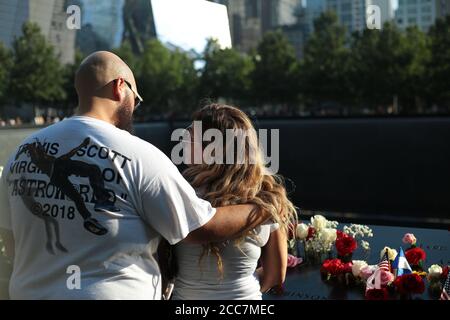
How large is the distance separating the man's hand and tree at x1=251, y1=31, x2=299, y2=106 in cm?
3363

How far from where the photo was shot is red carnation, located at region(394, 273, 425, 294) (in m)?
2.67

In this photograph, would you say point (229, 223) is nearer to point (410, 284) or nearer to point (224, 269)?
point (224, 269)

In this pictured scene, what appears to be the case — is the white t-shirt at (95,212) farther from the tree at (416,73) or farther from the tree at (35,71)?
the tree at (35,71)

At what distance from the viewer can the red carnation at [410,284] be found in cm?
267

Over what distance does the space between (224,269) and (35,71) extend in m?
30.5

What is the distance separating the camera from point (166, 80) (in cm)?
4128

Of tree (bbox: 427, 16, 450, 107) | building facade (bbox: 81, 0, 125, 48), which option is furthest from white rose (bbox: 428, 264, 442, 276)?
building facade (bbox: 81, 0, 125, 48)

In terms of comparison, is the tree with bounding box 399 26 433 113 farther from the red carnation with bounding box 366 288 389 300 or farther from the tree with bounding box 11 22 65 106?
the red carnation with bounding box 366 288 389 300

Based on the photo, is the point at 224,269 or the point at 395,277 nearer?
the point at 224,269

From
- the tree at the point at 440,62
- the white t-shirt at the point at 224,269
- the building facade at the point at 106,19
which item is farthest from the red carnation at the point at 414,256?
the building facade at the point at 106,19

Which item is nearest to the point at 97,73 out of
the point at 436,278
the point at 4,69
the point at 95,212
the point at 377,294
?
the point at 95,212

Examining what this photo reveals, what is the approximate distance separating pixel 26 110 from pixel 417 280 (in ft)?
110
